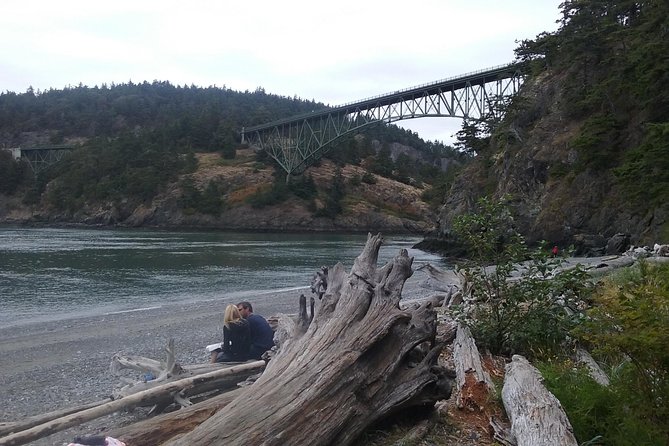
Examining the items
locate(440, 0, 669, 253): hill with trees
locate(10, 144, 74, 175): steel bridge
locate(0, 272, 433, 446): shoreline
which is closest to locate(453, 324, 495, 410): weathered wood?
locate(0, 272, 433, 446): shoreline

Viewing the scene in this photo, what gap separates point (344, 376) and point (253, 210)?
3109 inches

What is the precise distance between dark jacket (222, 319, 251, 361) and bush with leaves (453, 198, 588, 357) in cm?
276

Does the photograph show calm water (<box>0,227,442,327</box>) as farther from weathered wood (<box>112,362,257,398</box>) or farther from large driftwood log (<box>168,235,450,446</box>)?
large driftwood log (<box>168,235,450,446</box>)

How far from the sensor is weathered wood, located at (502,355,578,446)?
3.53m

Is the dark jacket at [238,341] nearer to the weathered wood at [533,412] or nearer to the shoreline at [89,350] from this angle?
the shoreline at [89,350]

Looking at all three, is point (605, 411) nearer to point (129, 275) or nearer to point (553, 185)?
point (129, 275)

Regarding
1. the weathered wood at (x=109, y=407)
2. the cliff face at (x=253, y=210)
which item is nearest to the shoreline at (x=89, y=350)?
the weathered wood at (x=109, y=407)

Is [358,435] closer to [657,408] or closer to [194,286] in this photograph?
[657,408]

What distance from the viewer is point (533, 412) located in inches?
151

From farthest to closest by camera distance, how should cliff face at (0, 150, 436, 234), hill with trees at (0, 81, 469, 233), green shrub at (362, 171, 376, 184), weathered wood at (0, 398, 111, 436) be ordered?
1. green shrub at (362, 171, 376, 184)
2. hill with trees at (0, 81, 469, 233)
3. cliff face at (0, 150, 436, 234)
4. weathered wood at (0, 398, 111, 436)

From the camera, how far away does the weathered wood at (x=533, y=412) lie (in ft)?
11.6

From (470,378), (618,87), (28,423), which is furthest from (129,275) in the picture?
(618,87)

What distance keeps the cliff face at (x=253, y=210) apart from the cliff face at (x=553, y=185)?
37.3 meters

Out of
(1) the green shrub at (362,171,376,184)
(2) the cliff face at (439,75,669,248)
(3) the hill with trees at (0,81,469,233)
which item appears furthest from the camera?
(1) the green shrub at (362,171,376,184)
